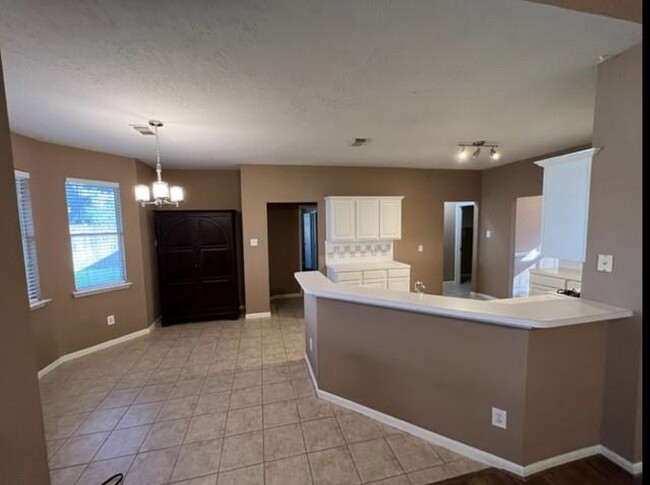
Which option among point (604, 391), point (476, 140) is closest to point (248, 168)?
point (476, 140)

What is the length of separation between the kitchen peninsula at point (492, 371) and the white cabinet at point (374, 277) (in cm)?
233

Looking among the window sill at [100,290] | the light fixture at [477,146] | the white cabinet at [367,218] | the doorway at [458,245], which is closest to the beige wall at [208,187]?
the window sill at [100,290]

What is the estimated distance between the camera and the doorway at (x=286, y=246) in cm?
634

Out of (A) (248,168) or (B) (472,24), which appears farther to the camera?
(A) (248,168)

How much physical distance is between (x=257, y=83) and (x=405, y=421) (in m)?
2.59

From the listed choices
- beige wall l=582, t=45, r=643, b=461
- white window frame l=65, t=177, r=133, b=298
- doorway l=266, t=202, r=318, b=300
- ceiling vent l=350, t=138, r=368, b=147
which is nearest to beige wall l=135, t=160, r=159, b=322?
white window frame l=65, t=177, r=133, b=298

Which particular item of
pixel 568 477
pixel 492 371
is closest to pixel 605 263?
pixel 492 371

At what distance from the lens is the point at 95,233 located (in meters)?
3.80

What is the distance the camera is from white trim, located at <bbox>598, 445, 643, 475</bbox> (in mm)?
1774

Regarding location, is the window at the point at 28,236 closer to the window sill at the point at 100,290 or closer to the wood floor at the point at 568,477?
the window sill at the point at 100,290

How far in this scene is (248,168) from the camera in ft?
15.8

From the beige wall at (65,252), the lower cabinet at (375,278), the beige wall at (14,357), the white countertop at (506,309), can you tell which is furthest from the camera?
the lower cabinet at (375,278)

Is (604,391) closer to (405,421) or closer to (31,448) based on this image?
(405,421)

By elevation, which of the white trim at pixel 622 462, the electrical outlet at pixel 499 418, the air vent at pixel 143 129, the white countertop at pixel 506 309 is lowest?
the white trim at pixel 622 462
